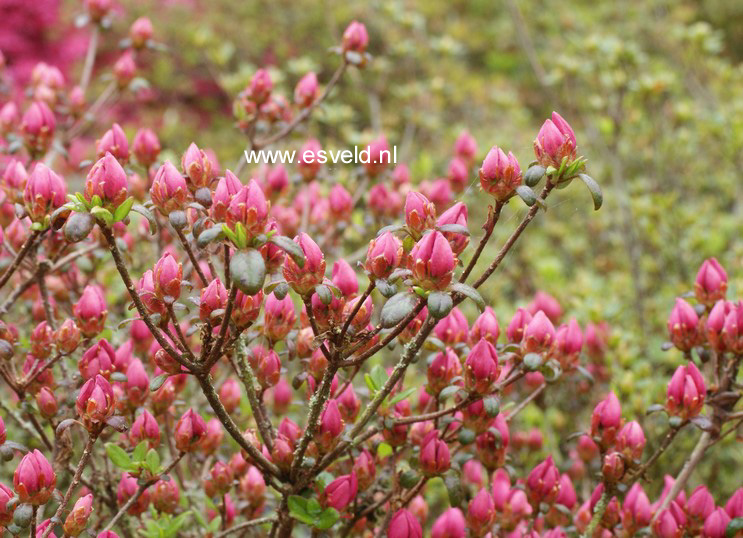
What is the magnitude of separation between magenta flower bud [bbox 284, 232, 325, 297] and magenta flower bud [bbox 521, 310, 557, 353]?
1.61 ft

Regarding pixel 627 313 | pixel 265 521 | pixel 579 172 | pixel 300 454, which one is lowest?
pixel 627 313

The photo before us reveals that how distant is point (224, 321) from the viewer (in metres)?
1.20

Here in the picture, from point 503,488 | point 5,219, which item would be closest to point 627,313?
point 503,488

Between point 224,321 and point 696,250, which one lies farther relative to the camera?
point 696,250

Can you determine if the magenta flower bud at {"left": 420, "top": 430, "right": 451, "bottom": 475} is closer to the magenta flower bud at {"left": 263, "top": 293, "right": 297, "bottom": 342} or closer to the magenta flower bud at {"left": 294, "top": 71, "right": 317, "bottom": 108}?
the magenta flower bud at {"left": 263, "top": 293, "right": 297, "bottom": 342}

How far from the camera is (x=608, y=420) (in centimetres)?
162

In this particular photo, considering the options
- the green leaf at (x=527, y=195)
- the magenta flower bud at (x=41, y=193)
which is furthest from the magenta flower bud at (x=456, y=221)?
the magenta flower bud at (x=41, y=193)

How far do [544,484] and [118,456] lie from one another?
87 centimetres

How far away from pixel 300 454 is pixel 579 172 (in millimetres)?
686

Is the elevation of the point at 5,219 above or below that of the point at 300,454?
above

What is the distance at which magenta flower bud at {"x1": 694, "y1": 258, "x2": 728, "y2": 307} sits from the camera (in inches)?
69.9

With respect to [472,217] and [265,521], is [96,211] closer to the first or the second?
[265,521]

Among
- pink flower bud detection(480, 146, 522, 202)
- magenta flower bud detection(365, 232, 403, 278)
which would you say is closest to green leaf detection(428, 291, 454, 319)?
→ magenta flower bud detection(365, 232, 403, 278)

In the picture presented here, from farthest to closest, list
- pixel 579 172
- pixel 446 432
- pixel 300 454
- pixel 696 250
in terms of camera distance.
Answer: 1. pixel 696 250
2. pixel 446 432
3. pixel 300 454
4. pixel 579 172
